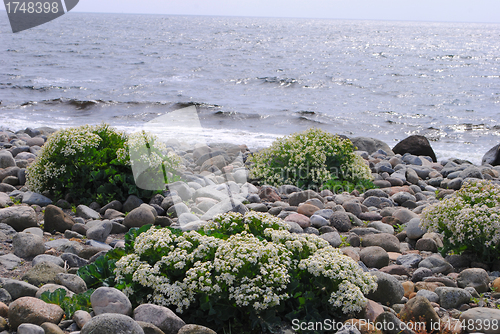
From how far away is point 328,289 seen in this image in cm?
278

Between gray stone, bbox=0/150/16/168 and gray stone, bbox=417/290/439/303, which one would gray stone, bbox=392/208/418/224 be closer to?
gray stone, bbox=417/290/439/303

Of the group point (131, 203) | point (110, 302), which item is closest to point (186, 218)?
point (131, 203)

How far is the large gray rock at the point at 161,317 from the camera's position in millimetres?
2586

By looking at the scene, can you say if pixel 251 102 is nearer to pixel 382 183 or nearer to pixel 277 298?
pixel 382 183

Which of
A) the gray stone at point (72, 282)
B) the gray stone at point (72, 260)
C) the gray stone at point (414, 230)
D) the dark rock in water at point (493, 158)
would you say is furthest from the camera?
the dark rock in water at point (493, 158)

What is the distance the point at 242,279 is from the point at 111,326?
82 centimetres

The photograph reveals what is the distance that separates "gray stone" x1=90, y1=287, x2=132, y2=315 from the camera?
2623 mm

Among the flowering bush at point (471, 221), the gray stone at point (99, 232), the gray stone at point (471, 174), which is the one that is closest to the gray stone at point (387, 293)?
the flowering bush at point (471, 221)

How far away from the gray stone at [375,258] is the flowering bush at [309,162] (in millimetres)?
2343

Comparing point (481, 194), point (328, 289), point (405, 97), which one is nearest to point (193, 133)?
point (481, 194)

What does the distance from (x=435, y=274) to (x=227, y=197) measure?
290 cm

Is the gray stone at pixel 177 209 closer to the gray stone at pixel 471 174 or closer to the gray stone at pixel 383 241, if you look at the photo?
the gray stone at pixel 383 241

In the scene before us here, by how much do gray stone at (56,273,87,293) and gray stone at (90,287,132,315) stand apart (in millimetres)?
499

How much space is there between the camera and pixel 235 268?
8.35 feet
